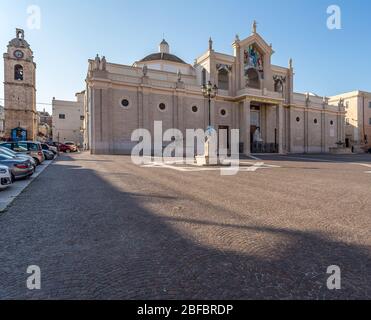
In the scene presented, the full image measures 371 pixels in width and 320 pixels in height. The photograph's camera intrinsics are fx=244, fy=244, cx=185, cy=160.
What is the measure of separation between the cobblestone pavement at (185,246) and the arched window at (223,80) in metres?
37.1

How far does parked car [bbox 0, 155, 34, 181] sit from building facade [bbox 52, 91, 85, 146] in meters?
56.4

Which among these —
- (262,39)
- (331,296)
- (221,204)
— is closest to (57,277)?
(331,296)

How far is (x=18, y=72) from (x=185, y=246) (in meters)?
61.9

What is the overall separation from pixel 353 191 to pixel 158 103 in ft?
99.4

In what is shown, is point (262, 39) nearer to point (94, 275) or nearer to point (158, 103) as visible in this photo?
point (158, 103)

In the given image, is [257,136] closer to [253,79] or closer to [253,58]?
[253,79]

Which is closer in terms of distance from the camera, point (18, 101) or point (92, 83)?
point (92, 83)

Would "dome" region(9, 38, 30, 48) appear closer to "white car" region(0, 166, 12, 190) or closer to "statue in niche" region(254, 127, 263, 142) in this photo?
"statue in niche" region(254, 127, 263, 142)

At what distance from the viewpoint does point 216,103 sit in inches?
1542

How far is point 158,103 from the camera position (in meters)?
35.4

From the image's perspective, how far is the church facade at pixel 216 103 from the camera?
107ft

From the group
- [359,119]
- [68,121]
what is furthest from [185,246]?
[68,121]

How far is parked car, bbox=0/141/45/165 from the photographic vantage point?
54.4 feet
